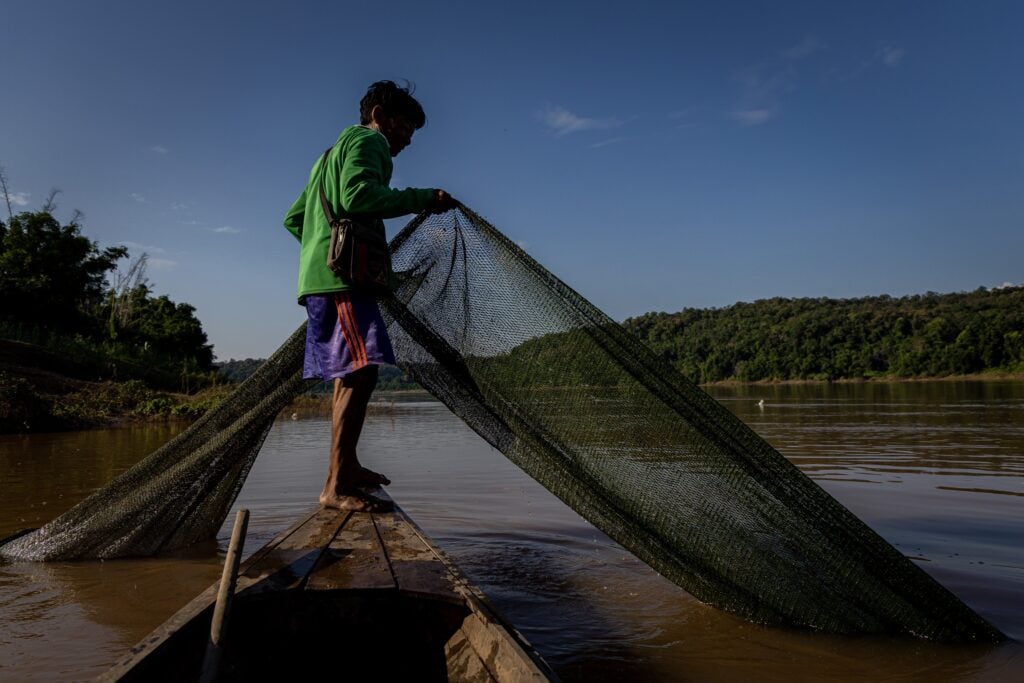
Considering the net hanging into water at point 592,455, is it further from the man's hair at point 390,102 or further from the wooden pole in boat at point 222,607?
the wooden pole in boat at point 222,607

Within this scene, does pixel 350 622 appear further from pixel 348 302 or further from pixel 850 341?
pixel 850 341

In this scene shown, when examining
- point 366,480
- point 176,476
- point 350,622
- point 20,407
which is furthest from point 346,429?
point 20,407

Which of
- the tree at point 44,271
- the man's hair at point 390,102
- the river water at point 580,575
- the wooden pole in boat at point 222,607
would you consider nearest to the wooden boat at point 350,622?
the wooden pole in boat at point 222,607

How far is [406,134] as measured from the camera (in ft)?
10.7

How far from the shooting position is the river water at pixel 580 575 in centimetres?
232

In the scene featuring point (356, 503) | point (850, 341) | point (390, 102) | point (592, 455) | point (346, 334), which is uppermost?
point (850, 341)

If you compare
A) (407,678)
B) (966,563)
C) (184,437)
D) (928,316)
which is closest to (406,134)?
(184,437)

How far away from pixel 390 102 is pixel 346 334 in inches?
48.3

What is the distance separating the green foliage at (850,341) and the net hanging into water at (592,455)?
50006 mm

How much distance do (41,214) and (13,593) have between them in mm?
30633

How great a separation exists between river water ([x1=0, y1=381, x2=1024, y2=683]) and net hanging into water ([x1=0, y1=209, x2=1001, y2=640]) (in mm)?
181

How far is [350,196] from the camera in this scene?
281cm

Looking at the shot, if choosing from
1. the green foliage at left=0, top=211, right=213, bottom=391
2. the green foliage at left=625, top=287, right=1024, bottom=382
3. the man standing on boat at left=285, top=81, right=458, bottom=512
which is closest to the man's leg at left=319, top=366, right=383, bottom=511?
the man standing on boat at left=285, top=81, right=458, bottom=512

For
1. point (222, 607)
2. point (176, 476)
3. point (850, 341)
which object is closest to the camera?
point (222, 607)
